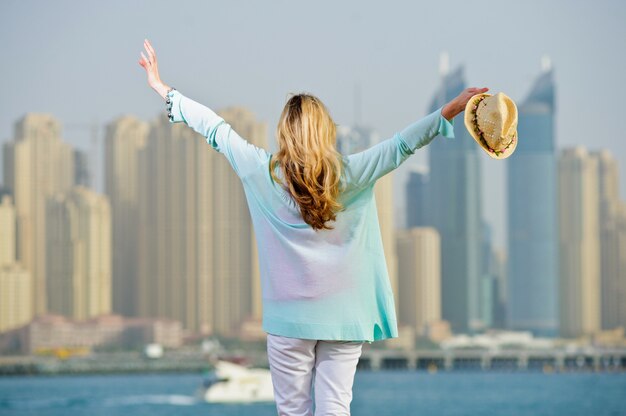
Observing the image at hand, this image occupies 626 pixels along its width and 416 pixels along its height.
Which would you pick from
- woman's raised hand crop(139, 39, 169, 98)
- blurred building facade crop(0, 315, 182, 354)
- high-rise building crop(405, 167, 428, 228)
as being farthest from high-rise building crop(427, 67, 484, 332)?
woman's raised hand crop(139, 39, 169, 98)

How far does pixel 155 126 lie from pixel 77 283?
11.6 m

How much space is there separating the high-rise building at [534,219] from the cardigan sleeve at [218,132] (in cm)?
8481

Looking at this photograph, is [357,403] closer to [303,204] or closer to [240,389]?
[240,389]

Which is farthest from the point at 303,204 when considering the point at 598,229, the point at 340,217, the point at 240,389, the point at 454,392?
the point at 598,229

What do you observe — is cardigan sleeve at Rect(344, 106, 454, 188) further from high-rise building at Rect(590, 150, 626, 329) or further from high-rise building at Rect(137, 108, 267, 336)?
high-rise building at Rect(590, 150, 626, 329)

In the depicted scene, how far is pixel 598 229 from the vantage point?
304 feet

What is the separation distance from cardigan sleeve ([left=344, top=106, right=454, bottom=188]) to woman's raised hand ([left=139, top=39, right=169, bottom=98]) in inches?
17.9

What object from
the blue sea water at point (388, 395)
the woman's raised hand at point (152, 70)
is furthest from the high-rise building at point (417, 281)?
the woman's raised hand at point (152, 70)

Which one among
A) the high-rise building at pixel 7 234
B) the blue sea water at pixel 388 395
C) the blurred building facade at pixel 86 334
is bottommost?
the blue sea water at pixel 388 395

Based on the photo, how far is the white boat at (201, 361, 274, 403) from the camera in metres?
47.0

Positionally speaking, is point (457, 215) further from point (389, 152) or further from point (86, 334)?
point (389, 152)

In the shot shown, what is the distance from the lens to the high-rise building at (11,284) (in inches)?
2827

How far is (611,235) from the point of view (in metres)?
91.8

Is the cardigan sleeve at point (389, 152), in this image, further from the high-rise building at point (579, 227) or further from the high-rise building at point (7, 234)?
the high-rise building at point (579, 227)
